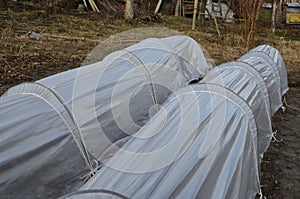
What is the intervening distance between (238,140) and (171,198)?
99 cm

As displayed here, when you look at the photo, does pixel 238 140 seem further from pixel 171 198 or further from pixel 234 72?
pixel 234 72

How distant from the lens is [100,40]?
9391mm

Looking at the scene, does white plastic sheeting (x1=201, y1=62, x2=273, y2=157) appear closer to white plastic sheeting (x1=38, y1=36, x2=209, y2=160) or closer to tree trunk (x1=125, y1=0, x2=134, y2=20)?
white plastic sheeting (x1=38, y1=36, x2=209, y2=160)

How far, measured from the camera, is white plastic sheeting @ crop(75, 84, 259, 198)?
1.85 m

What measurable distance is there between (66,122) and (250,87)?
190 cm

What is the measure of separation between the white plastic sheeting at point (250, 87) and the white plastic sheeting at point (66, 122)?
814 millimetres

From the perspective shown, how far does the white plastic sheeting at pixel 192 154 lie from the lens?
1.85 m

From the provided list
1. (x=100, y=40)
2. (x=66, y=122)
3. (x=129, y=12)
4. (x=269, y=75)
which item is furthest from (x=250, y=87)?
(x=129, y=12)

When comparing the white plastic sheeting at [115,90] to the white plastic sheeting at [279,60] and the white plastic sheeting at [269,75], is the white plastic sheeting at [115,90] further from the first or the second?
the white plastic sheeting at [279,60]

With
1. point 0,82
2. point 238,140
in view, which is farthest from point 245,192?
point 0,82

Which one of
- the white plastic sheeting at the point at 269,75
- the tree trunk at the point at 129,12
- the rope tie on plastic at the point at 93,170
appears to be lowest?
the rope tie on plastic at the point at 93,170

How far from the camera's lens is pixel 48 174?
2586 mm

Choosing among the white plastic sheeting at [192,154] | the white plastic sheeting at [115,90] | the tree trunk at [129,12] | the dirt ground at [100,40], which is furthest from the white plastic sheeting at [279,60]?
the tree trunk at [129,12]

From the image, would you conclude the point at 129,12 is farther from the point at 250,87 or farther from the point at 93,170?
the point at 93,170
